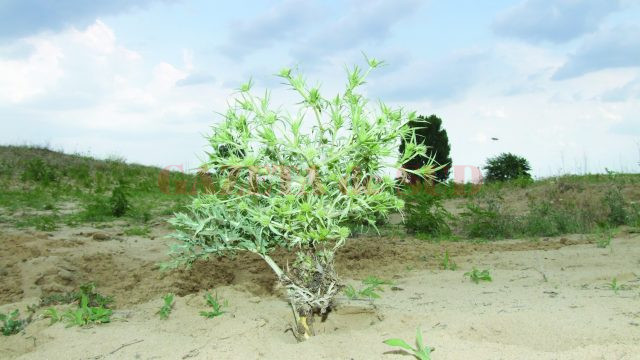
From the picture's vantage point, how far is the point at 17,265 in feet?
19.7

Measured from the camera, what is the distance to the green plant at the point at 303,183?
315 cm

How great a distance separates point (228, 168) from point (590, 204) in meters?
9.23

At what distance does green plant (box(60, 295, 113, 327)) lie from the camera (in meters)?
4.10

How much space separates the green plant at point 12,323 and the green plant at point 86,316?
0.30 metres

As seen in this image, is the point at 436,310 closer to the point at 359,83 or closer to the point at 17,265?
the point at 359,83

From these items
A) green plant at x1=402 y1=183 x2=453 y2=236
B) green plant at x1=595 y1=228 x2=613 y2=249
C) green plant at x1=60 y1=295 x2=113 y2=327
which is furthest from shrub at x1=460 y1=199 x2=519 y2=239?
green plant at x1=60 y1=295 x2=113 y2=327

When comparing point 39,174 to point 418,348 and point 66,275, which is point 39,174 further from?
point 418,348

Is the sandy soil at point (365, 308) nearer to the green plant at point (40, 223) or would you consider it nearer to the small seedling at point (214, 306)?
the small seedling at point (214, 306)

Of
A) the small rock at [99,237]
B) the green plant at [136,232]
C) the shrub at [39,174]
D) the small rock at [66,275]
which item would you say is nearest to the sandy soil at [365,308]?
the small rock at [66,275]

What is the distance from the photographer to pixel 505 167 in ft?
61.7

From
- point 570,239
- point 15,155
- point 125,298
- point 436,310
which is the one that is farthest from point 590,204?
point 15,155

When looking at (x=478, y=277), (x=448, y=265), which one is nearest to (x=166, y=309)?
(x=478, y=277)

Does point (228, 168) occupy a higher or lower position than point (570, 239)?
higher

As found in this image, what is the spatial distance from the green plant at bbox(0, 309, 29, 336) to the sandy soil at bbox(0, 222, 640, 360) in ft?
0.29
